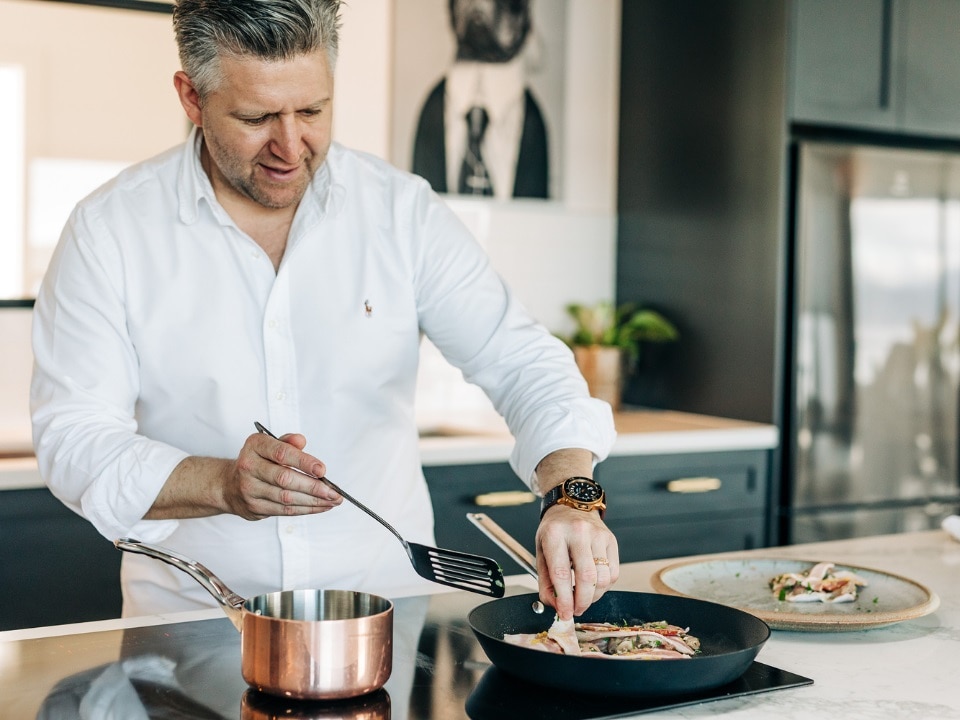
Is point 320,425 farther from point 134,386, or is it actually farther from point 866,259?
point 866,259

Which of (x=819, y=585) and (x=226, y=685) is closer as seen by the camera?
(x=226, y=685)

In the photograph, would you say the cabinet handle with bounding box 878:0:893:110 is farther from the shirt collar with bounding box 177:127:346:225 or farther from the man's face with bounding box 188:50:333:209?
the man's face with bounding box 188:50:333:209

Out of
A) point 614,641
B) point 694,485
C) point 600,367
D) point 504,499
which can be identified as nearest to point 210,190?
point 614,641

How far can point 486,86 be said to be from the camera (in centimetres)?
373

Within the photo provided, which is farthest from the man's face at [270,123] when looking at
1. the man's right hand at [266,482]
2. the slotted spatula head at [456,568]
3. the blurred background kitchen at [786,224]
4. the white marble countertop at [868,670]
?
the blurred background kitchen at [786,224]

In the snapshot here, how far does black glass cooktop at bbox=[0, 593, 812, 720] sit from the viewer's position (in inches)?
44.6

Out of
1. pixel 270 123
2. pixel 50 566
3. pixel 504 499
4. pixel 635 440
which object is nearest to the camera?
pixel 270 123

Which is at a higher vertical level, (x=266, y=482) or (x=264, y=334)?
(x=264, y=334)

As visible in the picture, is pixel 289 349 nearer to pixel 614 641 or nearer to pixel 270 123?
pixel 270 123

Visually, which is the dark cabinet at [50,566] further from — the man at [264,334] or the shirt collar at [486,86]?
the shirt collar at [486,86]

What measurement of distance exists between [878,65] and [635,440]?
1.42 metres

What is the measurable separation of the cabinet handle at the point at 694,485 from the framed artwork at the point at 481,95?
1.09 metres

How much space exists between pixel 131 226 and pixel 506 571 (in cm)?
157

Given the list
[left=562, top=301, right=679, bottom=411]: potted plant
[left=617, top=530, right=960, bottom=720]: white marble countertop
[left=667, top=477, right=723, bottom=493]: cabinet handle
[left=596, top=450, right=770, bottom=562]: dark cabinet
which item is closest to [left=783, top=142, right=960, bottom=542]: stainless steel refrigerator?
[left=596, top=450, right=770, bottom=562]: dark cabinet
